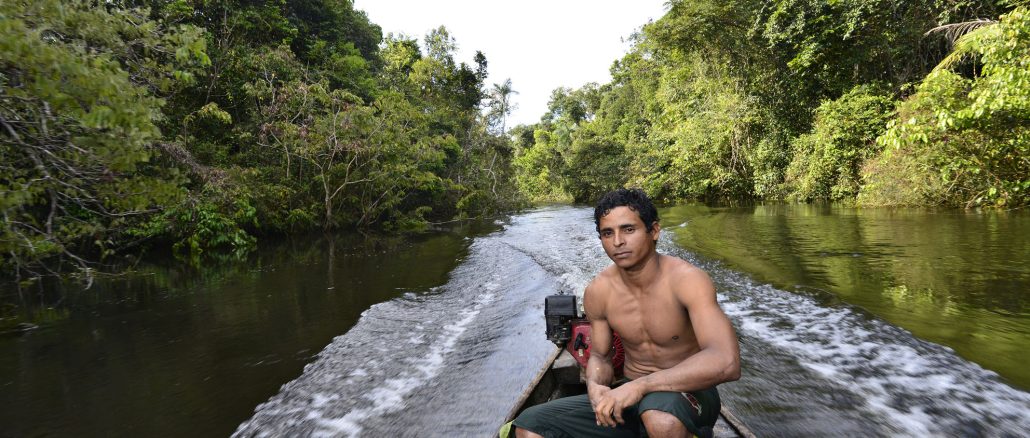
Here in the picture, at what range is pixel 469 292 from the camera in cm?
742

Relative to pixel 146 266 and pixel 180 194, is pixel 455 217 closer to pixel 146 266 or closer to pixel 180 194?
pixel 146 266

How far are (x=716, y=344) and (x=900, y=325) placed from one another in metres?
3.91

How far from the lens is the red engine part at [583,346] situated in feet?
8.35

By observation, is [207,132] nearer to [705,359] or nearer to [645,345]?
[645,345]

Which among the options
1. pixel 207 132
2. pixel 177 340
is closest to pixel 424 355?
pixel 177 340

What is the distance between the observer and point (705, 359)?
1872 mm

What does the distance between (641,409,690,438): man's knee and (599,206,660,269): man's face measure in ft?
1.95

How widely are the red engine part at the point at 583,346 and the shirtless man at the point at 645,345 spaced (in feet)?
0.53

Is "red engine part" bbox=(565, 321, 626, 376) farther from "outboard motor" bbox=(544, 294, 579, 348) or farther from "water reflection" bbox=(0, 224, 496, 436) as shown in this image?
"water reflection" bbox=(0, 224, 496, 436)

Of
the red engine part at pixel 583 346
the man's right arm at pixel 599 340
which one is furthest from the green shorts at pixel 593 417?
the red engine part at pixel 583 346

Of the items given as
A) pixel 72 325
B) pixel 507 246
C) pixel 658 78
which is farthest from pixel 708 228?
pixel 658 78

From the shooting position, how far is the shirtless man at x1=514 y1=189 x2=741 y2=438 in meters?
1.86

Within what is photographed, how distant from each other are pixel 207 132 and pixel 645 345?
55.8 ft

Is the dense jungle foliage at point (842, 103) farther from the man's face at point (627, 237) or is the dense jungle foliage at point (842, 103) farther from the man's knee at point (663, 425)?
the man's knee at point (663, 425)
